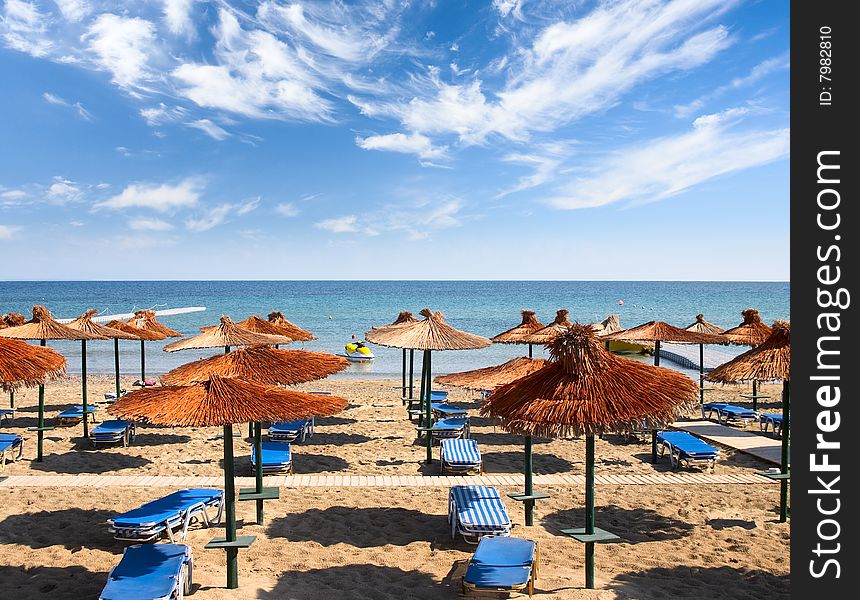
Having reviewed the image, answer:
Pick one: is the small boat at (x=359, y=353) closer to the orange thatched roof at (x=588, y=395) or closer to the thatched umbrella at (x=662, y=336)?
the thatched umbrella at (x=662, y=336)

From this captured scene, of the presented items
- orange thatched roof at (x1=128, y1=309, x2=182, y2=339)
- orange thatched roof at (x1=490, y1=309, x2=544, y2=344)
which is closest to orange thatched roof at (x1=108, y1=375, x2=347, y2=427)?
orange thatched roof at (x1=490, y1=309, x2=544, y2=344)

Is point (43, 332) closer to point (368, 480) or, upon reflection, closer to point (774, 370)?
point (368, 480)

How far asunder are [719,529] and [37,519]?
10.1 m

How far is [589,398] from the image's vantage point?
648cm

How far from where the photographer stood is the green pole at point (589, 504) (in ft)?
21.6

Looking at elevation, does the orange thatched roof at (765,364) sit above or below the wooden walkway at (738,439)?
above

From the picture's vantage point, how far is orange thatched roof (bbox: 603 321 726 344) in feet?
52.6

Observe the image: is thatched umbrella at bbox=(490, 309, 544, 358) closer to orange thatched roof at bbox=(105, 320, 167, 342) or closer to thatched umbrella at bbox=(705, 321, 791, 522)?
thatched umbrella at bbox=(705, 321, 791, 522)

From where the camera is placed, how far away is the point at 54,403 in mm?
18828

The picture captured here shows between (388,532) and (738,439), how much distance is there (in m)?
9.90

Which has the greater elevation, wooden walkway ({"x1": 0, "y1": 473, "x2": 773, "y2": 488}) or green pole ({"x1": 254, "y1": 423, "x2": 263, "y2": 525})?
green pole ({"x1": 254, "y1": 423, "x2": 263, "y2": 525})

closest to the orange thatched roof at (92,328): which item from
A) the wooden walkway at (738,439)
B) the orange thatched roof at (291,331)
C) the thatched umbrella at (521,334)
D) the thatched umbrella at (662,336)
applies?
the orange thatched roof at (291,331)

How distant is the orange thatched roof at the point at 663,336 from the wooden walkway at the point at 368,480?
497 cm

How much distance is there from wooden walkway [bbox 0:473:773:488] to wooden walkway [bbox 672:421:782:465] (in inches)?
67.5
